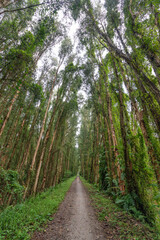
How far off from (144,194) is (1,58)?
6.86 metres

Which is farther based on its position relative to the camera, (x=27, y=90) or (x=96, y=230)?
(x=27, y=90)

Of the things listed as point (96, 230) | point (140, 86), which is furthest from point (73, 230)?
point (140, 86)

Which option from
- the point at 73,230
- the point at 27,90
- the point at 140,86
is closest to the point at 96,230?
the point at 73,230

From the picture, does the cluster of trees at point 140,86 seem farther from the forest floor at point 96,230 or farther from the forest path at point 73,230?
the forest path at point 73,230

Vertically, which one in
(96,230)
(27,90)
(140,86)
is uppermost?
(27,90)

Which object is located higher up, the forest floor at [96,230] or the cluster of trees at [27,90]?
the cluster of trees at [27,90]

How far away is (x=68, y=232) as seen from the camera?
9.94 feet

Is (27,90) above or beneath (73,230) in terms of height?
above

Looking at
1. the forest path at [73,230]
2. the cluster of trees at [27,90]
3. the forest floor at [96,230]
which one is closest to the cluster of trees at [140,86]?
the forest floor at [96,230]

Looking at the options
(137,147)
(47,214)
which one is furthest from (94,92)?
(47,214)

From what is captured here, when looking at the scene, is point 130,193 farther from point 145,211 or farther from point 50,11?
point 50,11

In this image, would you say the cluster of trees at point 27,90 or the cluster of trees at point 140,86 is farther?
the cluster of trees at point 27,90

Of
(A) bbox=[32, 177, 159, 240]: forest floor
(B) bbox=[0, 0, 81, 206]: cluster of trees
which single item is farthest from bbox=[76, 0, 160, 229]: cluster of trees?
(B) bbox=[0, 0, 81, 206]: cluster of trees

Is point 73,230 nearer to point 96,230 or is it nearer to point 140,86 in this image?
point 96,230
